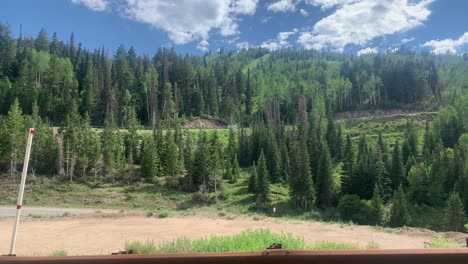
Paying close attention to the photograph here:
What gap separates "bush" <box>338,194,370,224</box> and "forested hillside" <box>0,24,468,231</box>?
163mm

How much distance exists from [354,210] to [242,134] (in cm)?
3997

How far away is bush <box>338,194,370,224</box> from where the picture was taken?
1739 inches

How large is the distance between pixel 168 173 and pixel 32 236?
35169 millimetres

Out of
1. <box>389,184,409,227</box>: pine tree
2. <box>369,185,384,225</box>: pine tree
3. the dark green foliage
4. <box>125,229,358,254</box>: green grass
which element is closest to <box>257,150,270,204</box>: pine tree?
the dark green foliage

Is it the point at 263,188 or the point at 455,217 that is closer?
the point at 455,217

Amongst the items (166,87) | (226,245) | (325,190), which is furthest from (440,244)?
(166,87)

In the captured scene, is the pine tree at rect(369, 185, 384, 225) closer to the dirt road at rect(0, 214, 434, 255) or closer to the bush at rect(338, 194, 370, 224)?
the bush at rect(338, 194, 370, 224)

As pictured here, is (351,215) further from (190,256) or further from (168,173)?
(190,256)

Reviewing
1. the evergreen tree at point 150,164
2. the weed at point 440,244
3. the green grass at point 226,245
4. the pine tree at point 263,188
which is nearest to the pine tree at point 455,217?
the pine tree at point 263,188

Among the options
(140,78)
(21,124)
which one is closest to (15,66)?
(140,78)

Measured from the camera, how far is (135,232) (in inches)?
1012

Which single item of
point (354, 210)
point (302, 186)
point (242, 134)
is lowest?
point (354, 210)

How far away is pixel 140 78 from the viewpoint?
122 meters

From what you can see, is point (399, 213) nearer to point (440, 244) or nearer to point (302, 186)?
point (302, 186)
